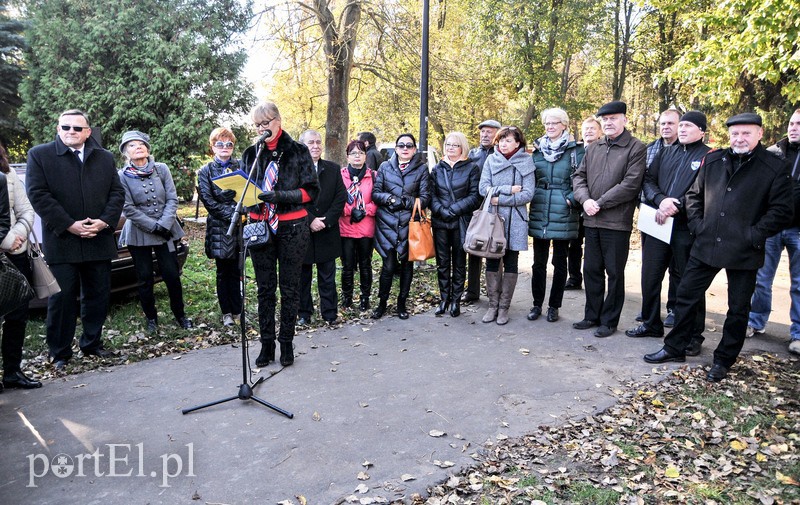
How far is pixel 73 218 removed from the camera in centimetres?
542

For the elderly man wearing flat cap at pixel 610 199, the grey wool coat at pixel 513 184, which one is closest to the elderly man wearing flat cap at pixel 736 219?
the elderly man wearing flat cap at pixel 610 199

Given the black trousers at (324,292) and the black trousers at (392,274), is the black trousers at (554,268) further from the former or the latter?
the black trousers at (324,292)

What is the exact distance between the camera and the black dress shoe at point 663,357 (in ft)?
17.9

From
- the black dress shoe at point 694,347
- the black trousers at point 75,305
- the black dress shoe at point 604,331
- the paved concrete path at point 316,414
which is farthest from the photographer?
the black dress shoe at point 604,331

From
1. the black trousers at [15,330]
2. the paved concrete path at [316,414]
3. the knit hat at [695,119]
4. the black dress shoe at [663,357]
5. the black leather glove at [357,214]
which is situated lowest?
the paved concrete path at [316,414]

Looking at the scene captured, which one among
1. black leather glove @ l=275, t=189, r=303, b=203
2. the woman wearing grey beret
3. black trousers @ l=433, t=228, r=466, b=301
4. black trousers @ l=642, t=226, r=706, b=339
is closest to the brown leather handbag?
black trousers @ l=433, t=228, r=466, b=301

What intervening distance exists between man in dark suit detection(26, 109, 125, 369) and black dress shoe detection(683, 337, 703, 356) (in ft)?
19.3

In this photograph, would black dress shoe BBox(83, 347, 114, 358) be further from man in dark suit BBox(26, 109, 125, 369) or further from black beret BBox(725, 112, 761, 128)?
black beret BBox(725, 112, 761, 128)

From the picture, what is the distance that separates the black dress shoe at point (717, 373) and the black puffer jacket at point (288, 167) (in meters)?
3.97

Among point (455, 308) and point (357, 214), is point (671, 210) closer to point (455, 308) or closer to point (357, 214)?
point (455, 308)

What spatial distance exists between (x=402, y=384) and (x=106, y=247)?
3.24m

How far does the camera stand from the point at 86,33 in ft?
47.3

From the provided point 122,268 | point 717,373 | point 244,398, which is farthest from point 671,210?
point 122,268

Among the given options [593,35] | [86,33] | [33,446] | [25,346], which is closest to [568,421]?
[33,446]
